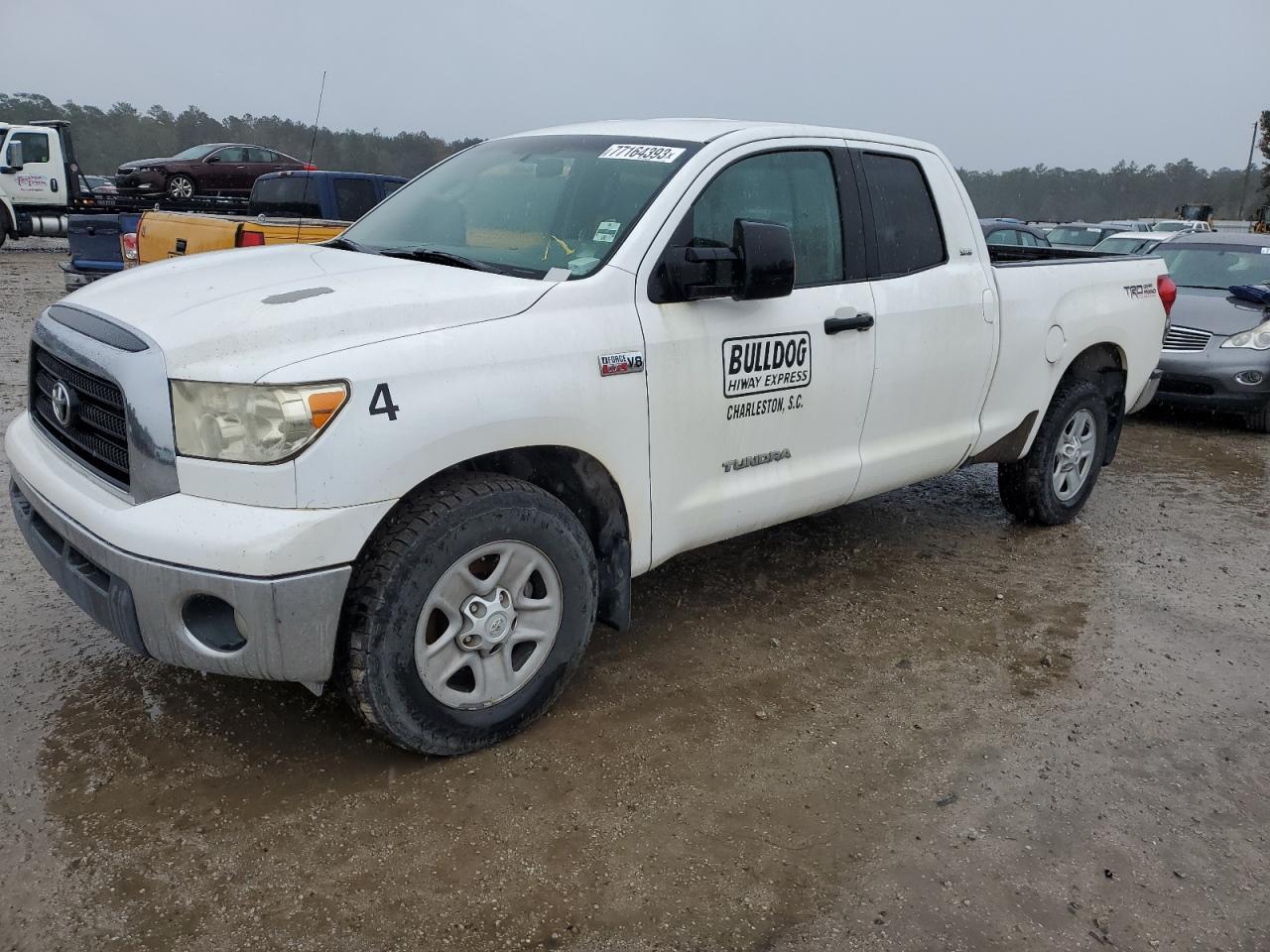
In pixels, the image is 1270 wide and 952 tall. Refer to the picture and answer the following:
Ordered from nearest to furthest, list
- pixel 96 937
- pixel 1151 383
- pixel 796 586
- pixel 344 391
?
pixel 96 937
pixel 344 391
pixel 796 586
pixel 1151 383

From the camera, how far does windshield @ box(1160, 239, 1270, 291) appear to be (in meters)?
9.49

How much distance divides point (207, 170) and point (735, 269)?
2327 centimetres

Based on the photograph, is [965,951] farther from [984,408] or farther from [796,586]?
[984,408]

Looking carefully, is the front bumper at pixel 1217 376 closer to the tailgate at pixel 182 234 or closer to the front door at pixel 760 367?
the front door at pixel 760 367

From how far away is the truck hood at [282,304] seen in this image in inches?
102

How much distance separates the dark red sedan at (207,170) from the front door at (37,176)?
1893mm

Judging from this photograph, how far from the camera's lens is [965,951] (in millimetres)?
2359

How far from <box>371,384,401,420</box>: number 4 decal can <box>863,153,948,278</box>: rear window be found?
2218 mm

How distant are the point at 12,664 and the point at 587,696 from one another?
1982 mm

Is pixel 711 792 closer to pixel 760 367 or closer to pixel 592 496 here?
pixel 592 496

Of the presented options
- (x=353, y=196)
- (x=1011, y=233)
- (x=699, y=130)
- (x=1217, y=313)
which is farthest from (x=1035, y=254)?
(x=1011, y=233)

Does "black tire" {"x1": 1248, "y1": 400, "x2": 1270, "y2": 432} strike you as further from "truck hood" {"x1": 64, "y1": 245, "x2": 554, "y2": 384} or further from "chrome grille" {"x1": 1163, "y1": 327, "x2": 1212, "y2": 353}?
"truck hood" {"x1": 64, "y1": 245, "x2": 554, "y2": 384}

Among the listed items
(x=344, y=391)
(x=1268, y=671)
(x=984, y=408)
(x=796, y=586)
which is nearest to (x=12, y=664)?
(x=344, y=391)

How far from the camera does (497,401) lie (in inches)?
110
